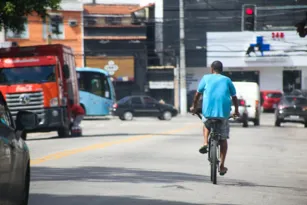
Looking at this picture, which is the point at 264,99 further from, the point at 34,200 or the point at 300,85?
the point at 34,200

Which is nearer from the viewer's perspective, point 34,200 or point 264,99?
point 34,200

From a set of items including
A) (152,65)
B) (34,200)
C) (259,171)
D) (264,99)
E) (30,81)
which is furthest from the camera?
(152,65)

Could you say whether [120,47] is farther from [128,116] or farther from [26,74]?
[26,74]

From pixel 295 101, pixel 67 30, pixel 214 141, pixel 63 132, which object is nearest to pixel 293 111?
pixel 295 101

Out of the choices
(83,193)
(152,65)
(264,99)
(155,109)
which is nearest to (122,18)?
(152,65)

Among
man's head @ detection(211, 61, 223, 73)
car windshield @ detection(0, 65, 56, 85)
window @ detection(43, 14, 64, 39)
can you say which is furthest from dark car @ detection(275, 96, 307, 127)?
A: window @ detection(43, 14, 64, 39)

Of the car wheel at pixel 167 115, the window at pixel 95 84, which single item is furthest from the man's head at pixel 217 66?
the window at pixel 95 84

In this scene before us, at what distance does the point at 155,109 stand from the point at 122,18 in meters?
19.9

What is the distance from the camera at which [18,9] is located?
18.3m

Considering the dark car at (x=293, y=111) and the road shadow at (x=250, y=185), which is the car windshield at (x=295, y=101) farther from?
the road shadow at (x=250, y=185)

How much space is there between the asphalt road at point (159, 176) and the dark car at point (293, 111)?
639 inches

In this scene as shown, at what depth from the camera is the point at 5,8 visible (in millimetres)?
17672

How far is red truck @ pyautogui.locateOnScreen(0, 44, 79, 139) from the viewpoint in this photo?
2609 cm

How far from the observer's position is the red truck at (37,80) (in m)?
26.1
